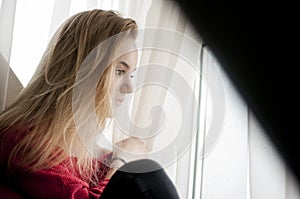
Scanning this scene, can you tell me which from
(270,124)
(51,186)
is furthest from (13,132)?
(270,124)

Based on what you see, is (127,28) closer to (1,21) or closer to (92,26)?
(92,26)

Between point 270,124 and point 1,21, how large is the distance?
89cm

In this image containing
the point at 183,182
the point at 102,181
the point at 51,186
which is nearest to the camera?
the point at 51,186

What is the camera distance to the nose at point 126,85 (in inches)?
41.7

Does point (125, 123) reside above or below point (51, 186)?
above

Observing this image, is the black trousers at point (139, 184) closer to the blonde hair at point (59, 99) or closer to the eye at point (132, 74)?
the blonde hair at point (59, 99)

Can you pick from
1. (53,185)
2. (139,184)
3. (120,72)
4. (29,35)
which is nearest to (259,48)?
(139,184)

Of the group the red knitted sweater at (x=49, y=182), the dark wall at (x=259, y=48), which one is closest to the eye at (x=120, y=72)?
the red knitted sweater at (x=49, y=182)

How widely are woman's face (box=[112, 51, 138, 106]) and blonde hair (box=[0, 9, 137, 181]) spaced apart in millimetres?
30

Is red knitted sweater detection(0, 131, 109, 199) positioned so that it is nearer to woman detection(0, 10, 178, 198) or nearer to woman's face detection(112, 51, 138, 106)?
woman detection(0, 10, 178, 198)

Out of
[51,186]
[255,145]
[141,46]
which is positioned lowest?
[51,186]

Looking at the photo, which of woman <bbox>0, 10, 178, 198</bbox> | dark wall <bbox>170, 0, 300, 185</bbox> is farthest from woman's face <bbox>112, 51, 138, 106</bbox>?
dark wall <bbox>170, 0, 300, 185</bbox>

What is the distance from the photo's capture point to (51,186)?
2.77ft

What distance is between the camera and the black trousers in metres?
0.72
